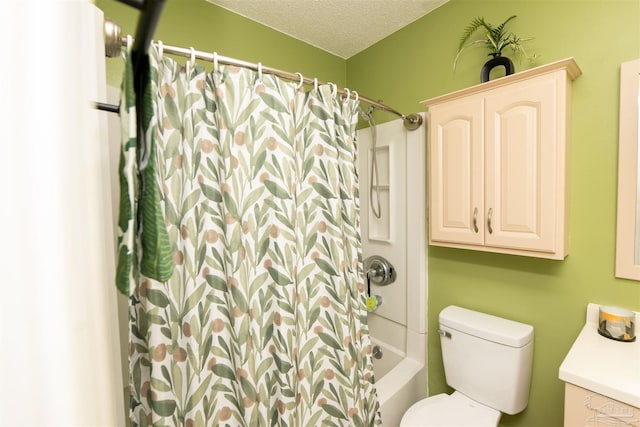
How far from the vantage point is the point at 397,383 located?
5.23 ft

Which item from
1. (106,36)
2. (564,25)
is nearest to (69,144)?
(106,36)

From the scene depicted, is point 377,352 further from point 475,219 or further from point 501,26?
point 501,26

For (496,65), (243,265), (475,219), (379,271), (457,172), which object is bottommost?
(379,271)

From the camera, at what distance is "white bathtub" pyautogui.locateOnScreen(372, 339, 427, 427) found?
1485mm

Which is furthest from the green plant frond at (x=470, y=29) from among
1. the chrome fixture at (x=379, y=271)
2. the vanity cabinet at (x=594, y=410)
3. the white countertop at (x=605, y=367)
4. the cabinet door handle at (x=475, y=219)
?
the vanity cabinet at (x=594, y=410)

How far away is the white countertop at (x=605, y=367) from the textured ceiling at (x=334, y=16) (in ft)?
6.16

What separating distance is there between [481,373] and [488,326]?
0.76 feet

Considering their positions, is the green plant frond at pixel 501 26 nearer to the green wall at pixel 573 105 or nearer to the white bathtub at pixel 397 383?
the green wall at pixel 573 105

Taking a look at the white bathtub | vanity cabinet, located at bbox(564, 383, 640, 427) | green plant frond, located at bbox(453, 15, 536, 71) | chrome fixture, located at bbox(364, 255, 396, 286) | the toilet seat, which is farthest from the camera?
chrome fixture, located at bbox(364, 255, 396, 286)

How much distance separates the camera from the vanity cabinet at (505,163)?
112 centimetres

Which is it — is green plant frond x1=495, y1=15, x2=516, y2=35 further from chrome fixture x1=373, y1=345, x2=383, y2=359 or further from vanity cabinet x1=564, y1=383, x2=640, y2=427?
chrome fixture x1=373, y1=345, x2=383, y2=359

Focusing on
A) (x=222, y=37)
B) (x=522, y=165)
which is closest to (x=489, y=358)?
(x=522, y=165)

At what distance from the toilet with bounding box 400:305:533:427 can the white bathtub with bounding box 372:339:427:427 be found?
157mm

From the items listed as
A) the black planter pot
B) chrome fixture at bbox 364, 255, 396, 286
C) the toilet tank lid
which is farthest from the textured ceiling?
the toilet tank lid
